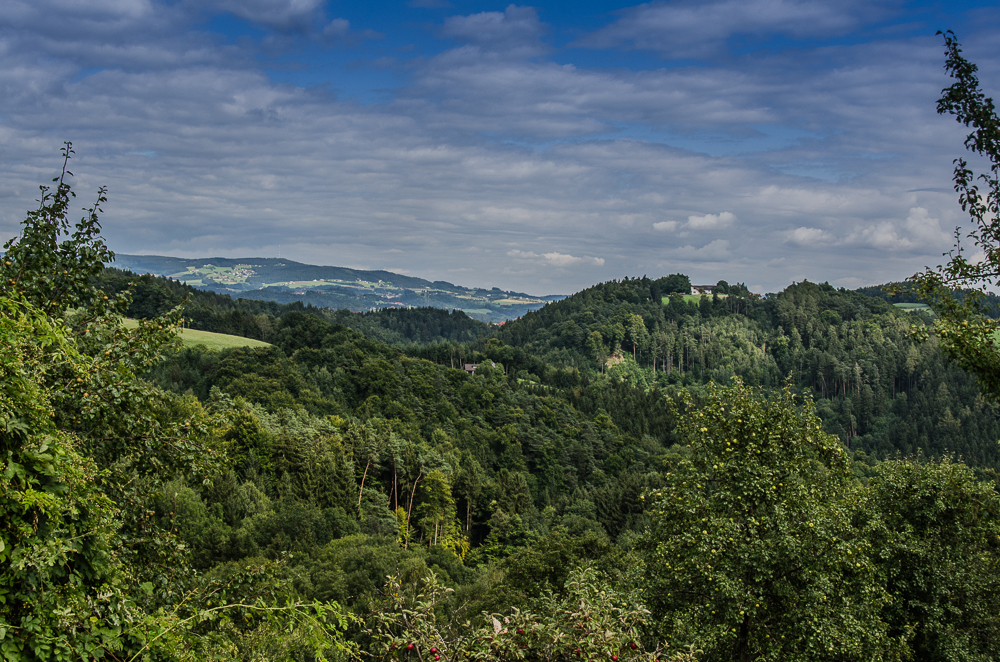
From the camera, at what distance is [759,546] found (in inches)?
541

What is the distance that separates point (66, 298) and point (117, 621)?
7469mm

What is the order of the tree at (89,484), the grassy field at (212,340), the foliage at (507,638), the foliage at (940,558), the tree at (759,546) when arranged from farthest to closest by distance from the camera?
the grassy field at (212,340), the foliage at (940,558), the tree at (759,546), the foliage at (507,638), the tree at (89,484)

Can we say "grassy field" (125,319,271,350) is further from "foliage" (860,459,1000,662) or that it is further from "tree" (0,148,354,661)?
"foliage" (860,459,1000,662)

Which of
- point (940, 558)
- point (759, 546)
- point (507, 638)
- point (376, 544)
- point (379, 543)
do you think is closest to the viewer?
point (507, 638)

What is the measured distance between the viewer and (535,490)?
3760 inches

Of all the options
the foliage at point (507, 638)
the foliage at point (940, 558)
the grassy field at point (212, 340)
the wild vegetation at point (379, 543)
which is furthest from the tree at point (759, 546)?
the grassy field at point (212, 340)

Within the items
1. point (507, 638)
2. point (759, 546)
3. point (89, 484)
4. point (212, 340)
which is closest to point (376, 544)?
point (759, 546)

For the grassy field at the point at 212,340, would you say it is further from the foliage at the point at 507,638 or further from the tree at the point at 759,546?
the foliage at the point at 507,638

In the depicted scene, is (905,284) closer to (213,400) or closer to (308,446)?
(308,446)

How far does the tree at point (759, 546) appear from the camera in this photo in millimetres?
13500

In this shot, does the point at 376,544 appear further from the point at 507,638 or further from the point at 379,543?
the point at 507,638

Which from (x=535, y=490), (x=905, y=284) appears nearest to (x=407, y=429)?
(x=535, y=490)

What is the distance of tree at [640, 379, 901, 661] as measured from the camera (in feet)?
44.3

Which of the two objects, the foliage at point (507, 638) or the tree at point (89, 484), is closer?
the tree at point (89, 484)
